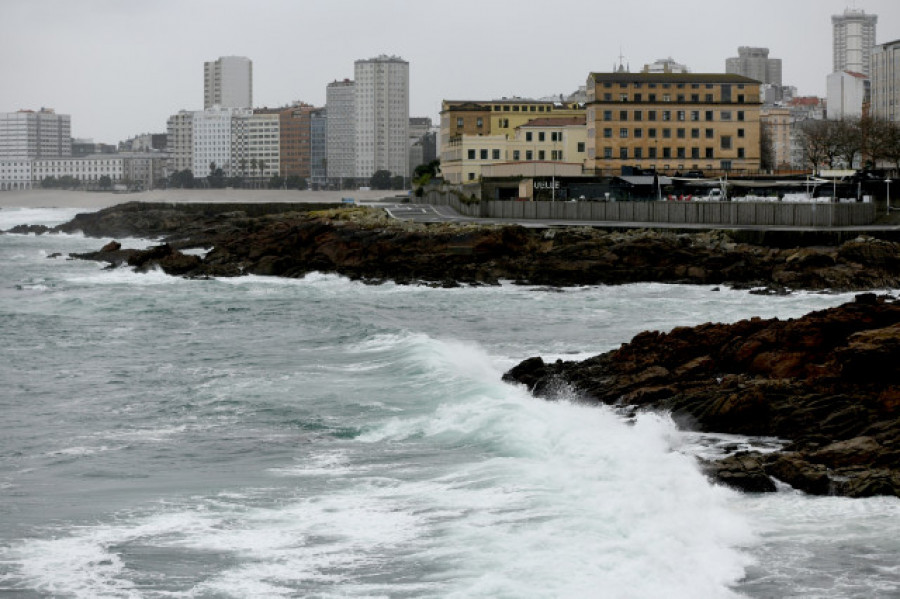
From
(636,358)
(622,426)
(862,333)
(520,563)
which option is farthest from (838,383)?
(520,563)

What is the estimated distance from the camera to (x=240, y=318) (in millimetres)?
37438

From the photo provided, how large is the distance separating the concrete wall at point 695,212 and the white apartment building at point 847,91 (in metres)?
114

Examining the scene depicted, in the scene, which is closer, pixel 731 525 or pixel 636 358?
pixel 731 525

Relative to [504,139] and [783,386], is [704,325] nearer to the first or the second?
[783,386]

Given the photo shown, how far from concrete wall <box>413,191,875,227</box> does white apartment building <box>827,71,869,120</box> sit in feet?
375

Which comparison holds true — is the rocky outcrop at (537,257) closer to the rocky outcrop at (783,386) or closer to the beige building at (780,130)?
the rocky outcrop at (783,386)

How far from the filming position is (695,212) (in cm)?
5731

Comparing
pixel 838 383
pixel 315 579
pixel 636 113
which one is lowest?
pixel 315 579

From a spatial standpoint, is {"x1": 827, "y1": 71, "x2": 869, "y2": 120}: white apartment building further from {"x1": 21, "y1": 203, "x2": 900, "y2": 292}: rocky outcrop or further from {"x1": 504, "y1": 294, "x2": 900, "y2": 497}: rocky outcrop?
{"x1": 504, "y1": 294, "x2": 900, "y2": 497}: rocky outcrop

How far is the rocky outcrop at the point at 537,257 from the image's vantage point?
140 feet

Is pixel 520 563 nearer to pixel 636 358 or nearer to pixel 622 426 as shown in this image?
pixel 622 426

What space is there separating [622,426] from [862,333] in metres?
4.06

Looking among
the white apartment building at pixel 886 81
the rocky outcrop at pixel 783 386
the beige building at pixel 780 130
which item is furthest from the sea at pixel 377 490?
the beige building at pixel 780 130

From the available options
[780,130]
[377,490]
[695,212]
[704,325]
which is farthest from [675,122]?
[780,130]
